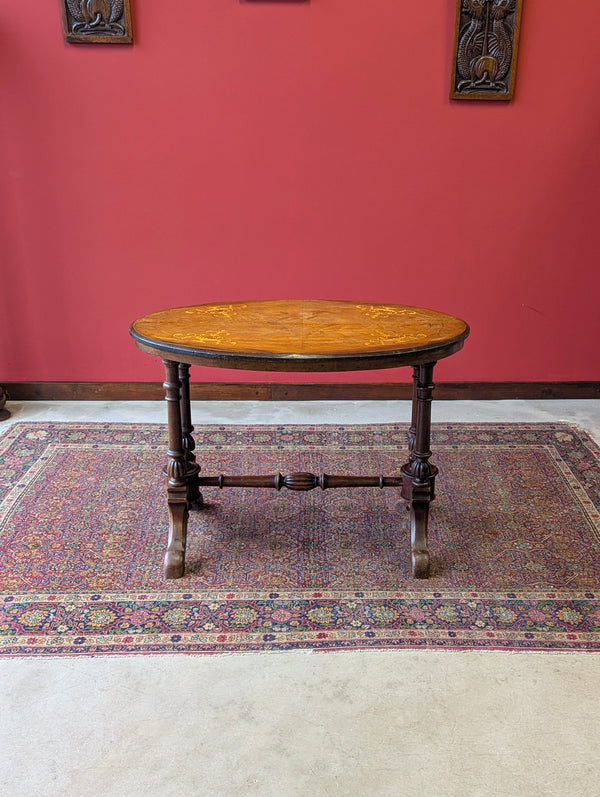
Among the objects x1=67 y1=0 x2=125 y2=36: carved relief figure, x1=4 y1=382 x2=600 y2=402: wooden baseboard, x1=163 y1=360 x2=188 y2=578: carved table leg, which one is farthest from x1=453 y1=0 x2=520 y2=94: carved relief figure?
x1=163 y1=360 x2=188 y2=578: carved table leg

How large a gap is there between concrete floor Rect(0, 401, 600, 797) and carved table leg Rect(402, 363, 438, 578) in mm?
474

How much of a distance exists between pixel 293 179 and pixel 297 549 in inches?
86.2

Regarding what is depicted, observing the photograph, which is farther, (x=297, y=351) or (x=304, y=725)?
(x=297, y=351)

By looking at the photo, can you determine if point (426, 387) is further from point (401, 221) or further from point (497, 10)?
point (497, 10)

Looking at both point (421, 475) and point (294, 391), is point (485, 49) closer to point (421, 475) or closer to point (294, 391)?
point (294, 391)

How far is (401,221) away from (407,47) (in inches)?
34.9

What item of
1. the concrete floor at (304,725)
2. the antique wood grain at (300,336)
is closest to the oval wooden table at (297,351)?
the antique wood grain at (300,336)

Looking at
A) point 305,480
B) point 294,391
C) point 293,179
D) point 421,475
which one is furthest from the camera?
point 294,391

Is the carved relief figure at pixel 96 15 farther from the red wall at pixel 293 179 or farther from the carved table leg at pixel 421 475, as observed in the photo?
the carved table leg at pixel 421 475

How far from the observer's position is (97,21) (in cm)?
373

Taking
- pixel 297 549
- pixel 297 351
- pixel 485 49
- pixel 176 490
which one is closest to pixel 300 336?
pixel 297 351

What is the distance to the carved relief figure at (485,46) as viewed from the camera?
3.73 meters

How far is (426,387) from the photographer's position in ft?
8.09

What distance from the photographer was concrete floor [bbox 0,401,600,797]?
166cm
